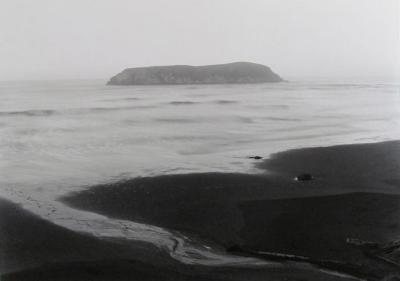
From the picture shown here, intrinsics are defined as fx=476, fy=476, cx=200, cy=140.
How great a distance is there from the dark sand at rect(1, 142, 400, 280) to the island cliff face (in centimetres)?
5964

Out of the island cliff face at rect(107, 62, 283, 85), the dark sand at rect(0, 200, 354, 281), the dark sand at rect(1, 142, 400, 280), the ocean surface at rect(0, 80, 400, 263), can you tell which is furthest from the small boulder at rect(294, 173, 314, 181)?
the island cliff face at rect(107, 62, 283, 85)

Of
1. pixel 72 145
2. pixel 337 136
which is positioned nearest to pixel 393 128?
pixel 337 136

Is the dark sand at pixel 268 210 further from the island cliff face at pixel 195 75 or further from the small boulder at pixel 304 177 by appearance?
the island cliff face at pixel 195 75

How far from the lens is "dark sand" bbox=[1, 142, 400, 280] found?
25.4ft

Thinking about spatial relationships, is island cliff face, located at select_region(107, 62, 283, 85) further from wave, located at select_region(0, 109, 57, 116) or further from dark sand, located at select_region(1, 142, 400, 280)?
dark sand, located at select_region(1, 142, 400, 280)

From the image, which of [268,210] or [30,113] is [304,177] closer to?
[268,210]

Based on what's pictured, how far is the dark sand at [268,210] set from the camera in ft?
25.4

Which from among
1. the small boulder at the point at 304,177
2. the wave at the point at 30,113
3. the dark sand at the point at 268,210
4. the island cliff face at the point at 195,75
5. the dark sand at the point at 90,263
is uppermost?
the island cliff face at the point at 195,75

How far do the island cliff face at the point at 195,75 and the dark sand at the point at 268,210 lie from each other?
5964cm

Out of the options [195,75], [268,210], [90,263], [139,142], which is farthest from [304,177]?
[195,75]

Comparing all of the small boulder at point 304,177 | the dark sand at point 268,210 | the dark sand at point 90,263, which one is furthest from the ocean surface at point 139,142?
the small boulder at point 304,177

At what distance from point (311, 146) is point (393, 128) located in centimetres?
904

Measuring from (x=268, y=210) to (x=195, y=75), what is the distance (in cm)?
7144

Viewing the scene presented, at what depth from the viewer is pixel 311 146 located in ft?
63.1
